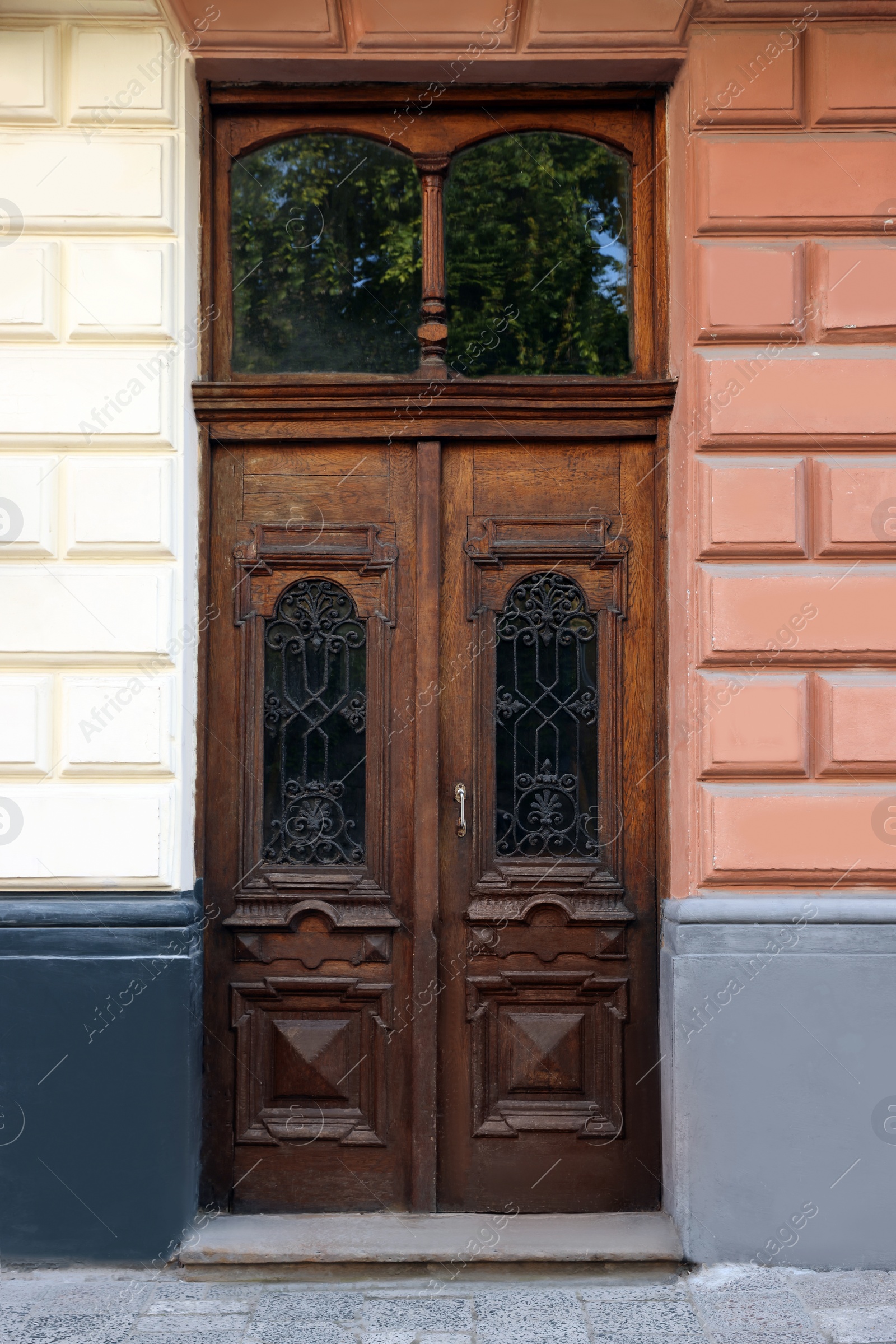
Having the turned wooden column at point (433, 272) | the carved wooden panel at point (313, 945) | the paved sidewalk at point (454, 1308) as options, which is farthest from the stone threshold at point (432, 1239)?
the turned wooden column at point (433, 272)

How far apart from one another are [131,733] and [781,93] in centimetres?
335

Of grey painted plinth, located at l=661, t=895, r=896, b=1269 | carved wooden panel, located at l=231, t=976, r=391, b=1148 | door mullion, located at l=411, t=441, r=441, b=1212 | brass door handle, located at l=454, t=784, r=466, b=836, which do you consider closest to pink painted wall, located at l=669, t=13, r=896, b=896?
grey painted plinth, located at l=661, t=895, r=896, b=1269

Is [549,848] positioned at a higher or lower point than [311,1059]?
higher

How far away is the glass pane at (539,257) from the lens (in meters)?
4.23

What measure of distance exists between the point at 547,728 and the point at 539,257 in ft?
6.16

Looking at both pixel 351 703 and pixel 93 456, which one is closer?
pixel 93 456

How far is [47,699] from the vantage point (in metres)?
3.88

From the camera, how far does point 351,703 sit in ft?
13.6

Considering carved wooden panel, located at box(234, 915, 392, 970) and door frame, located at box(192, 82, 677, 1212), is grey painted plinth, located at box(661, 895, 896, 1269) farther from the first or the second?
carved wooden panel, located at box(234, 915, 392, 970)

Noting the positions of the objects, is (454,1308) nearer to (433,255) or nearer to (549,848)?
(549,848)

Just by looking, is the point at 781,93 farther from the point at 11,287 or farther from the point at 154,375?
the point at 11,287

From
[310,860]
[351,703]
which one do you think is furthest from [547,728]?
[310,860]

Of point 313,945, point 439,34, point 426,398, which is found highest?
point 439,34

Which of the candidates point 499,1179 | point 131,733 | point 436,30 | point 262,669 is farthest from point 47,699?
point 436,30
